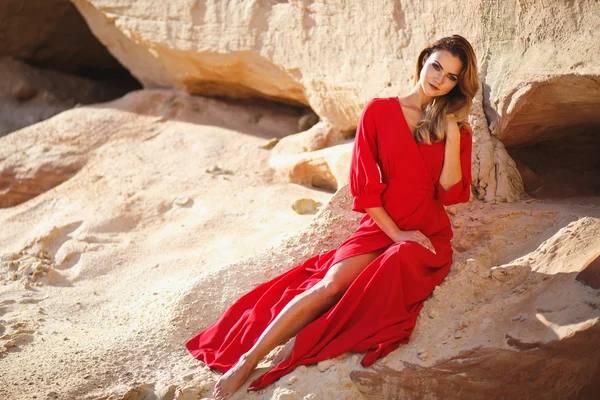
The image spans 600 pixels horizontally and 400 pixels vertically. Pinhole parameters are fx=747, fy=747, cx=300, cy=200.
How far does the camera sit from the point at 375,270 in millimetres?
2941

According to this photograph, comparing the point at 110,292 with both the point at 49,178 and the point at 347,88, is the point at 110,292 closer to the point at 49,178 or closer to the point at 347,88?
the point at 49,178

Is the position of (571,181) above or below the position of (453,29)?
below

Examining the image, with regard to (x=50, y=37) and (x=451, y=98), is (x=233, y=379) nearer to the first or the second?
(x=451, y=98)

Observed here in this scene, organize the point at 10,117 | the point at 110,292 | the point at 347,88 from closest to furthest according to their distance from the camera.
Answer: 1. the point at 110,292
2. the point at 347,88
3. the point at 10,117

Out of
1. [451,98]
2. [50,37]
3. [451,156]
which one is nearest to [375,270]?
[451,156]

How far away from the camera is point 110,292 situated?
4020 millimetres

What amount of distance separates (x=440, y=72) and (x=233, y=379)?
1.48 metres

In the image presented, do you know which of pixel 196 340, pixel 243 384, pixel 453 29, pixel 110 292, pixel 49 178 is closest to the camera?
pixel 243 384

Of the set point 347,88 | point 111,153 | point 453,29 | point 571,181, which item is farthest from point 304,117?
point 571,181

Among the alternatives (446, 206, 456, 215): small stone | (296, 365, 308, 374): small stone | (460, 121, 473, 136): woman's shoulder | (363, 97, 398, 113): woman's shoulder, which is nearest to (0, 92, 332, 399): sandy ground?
A: (296, 365, 308, 374): small stone

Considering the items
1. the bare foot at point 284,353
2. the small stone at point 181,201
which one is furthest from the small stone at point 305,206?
the bare foot at point 284,353

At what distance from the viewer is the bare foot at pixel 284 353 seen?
114 inches

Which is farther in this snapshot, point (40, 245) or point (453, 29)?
point (40, 245)

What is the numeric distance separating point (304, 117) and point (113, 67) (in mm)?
2622
